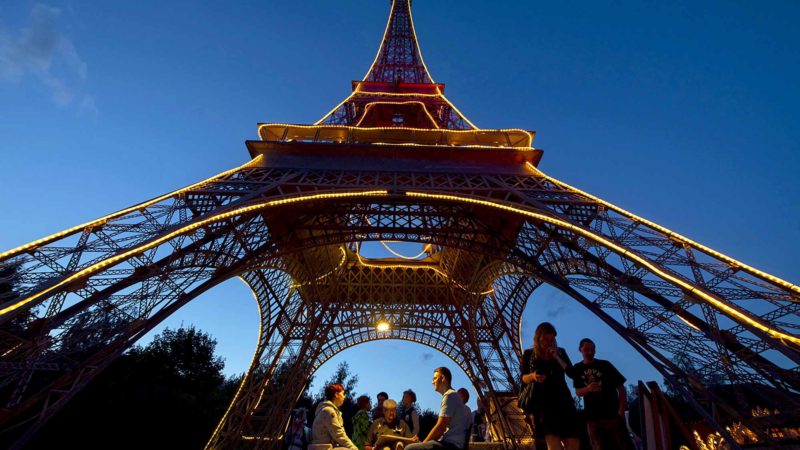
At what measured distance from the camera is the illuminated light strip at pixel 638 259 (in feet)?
24.9

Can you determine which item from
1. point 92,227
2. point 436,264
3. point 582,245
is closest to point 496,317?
point 436,264

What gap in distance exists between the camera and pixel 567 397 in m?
4.11

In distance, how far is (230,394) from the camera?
31.8 meters

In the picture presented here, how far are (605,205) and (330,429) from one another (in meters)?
9.85

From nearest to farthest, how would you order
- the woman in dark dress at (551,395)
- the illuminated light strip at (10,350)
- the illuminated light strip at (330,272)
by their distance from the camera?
the woman in dark dress at (551,395) → the illuminated light strip at (10,350) → the illuminated light strip at (330,272)

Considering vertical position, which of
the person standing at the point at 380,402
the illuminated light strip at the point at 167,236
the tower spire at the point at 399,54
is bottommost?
the person standing at the point at 380,402

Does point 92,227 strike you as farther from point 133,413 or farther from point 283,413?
point 133,413

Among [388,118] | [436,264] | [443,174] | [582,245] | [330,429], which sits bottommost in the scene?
[330,429]

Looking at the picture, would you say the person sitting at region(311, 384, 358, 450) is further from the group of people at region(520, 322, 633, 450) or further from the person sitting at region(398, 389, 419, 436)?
the group of people at region(520, 322, 633, 450)

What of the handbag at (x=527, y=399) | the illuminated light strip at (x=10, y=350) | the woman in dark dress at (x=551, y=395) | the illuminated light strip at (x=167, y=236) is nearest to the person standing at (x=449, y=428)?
the handbag at (x=527, y=399)

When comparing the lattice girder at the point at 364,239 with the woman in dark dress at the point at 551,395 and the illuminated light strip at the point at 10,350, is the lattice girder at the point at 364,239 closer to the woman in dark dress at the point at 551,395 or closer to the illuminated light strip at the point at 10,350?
the illuminated light strip at the point at 10,350

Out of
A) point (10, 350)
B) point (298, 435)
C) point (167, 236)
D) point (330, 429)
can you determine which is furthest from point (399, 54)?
point (330, 429)

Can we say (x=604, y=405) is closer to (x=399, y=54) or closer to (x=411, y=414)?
(x=411, y=414)

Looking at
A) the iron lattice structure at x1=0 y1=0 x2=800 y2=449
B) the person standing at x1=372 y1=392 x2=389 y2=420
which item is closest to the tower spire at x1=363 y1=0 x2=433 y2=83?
the iron lattice structure at x1=0 y1=0 x2=800 y2=449
